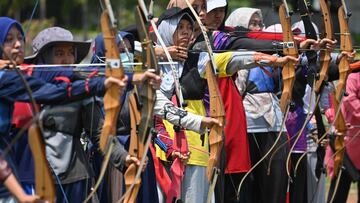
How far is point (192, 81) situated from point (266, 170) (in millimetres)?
992

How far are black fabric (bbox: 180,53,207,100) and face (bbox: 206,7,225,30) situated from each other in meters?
0.52

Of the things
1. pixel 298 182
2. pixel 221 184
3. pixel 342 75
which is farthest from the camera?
pixel 298 182

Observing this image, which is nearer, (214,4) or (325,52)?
(325,52)

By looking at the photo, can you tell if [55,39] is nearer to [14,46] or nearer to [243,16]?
[14,46]

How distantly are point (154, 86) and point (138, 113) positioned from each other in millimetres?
537

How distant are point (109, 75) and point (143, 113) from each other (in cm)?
53

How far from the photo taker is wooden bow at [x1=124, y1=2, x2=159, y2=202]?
16.3 ft

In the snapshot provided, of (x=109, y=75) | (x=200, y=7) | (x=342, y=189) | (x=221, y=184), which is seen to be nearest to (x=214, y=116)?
(x=221, y=184)

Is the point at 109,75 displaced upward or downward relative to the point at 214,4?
downward

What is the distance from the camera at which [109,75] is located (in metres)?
4.57

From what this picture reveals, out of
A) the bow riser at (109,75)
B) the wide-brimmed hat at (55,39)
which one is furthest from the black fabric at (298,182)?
the bow riser at (109,75)

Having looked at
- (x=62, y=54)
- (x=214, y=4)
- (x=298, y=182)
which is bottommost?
(x=298, y=182)

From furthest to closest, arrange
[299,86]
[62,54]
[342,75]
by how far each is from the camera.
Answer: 1. [299,86]
2. [342,75]
3. [62,54]

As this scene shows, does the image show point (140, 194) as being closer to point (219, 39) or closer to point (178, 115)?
point (178, 115)
